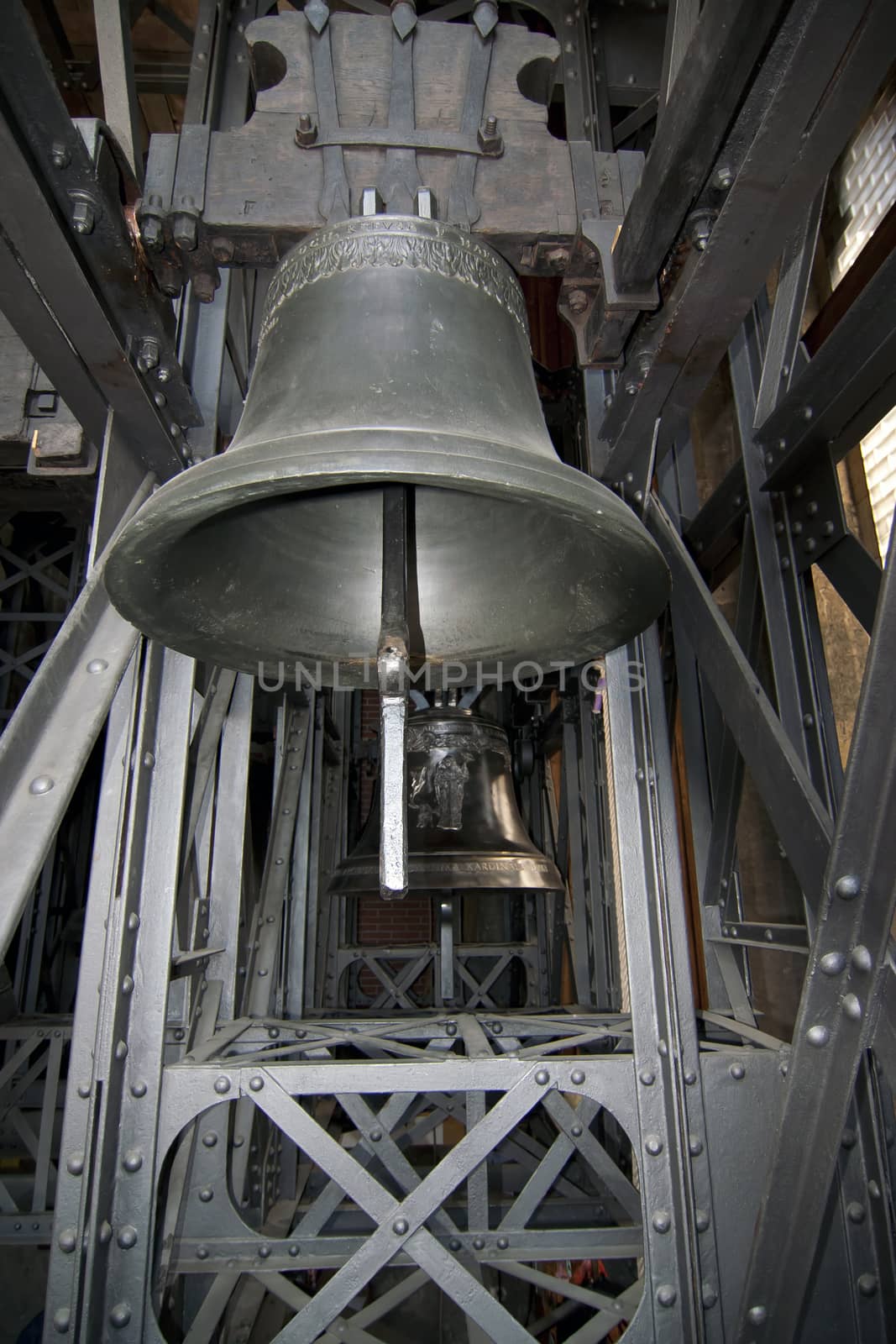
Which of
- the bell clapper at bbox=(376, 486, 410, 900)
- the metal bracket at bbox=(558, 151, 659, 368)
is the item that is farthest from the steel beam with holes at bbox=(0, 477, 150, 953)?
the metal bracket at bbox=(558, 151, 659, 368)

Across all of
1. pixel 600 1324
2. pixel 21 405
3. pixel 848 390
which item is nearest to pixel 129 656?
pixel 848 390

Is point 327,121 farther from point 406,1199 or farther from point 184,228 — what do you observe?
point 406,1199

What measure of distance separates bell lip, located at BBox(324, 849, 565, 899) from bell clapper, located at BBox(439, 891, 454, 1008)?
260 cm

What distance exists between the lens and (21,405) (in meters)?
3.39

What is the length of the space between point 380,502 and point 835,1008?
56.2 inches

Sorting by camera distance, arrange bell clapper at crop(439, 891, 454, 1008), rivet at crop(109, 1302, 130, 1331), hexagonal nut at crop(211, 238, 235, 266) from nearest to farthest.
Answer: rivet at crop(109, 1302, 130, 1331), hexagonal nut at crop(211, 238, 235, 266), bell clapper at crop(439, 891, 454, 1008)

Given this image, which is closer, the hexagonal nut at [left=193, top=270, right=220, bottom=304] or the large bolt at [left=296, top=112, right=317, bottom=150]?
the large bolt at [left=296, top=112, right=317, bottom=150]

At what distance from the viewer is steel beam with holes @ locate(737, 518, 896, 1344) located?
112 centimetres

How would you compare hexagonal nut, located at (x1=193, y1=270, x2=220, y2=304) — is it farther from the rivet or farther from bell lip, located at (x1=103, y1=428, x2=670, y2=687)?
the rivet

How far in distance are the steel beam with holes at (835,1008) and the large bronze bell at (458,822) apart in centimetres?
201

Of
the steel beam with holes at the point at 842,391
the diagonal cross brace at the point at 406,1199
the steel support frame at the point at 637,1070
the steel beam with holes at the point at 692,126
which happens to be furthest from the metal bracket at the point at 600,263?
the diagonal cross brace at the point at 406,1199

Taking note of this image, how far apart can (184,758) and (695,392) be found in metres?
1.48

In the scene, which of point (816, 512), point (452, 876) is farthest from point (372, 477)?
point (452, 876)

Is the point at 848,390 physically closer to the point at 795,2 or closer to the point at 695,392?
the point at 695,392
